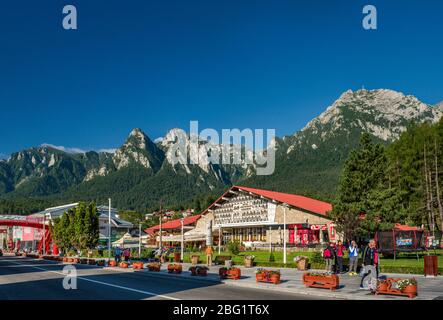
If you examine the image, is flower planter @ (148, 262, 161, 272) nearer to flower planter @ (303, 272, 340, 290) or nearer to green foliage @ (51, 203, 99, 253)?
flower planter @ (303, 272, 340, 290)

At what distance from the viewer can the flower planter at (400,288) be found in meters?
18.1

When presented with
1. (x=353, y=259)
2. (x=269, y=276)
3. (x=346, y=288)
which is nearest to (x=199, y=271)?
(x=269, y=276)

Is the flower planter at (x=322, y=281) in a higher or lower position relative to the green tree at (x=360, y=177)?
lower

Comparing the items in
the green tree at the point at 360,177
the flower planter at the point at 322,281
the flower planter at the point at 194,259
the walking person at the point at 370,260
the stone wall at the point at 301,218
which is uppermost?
the green tree at the point at 360,177

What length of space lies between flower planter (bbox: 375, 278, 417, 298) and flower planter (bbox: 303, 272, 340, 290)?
2098mm

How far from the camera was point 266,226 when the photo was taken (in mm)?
74062

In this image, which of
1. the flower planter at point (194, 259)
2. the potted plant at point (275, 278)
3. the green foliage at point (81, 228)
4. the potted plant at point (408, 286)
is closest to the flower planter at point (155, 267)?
the flower planter at point (194, 259)

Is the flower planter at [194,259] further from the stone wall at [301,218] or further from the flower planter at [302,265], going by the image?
the stone wall at [301,218]

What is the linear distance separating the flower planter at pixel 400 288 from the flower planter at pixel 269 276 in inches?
253

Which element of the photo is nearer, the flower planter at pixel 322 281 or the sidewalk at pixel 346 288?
the sidewalk at pixel 346 288

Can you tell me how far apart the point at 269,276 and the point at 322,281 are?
431 cm

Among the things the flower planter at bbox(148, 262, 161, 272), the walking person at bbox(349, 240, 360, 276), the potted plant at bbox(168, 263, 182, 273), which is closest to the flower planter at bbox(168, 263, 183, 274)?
the potted plant at bbox(168, 263, 182, 273)
